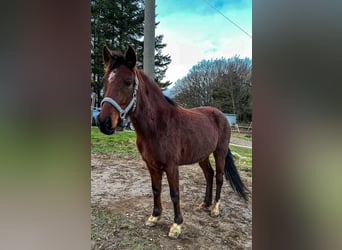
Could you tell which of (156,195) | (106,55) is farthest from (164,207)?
(106,55)

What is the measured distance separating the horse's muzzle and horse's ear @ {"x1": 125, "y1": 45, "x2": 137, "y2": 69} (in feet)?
0.63

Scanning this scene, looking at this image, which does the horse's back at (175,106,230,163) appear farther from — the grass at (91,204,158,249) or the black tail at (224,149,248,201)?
the grass at (91,204,158,249)

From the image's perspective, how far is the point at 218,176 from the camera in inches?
35.6

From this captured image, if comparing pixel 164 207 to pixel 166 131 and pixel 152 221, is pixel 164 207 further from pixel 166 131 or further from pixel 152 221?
pixel 166 131

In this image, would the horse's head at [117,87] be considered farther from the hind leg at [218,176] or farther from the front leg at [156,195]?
the hind leg at [218,176]

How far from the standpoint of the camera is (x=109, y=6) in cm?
83

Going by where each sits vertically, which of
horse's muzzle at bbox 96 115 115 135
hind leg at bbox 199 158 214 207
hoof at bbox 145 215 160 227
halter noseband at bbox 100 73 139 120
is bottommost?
hoof at bbox 145 215 160 227

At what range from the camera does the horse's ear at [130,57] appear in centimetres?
82

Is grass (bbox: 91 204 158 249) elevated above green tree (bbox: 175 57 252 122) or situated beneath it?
situated beneath

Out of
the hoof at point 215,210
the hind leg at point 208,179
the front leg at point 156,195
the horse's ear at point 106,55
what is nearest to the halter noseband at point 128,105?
the horse's ear at point 106,55

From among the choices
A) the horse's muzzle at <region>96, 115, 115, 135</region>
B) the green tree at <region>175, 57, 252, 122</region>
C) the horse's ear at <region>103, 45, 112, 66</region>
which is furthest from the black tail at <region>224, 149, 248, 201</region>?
the horse's ear at <region>103, 45, 112, 66</region>

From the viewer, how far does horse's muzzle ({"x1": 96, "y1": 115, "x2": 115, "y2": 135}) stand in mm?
762
